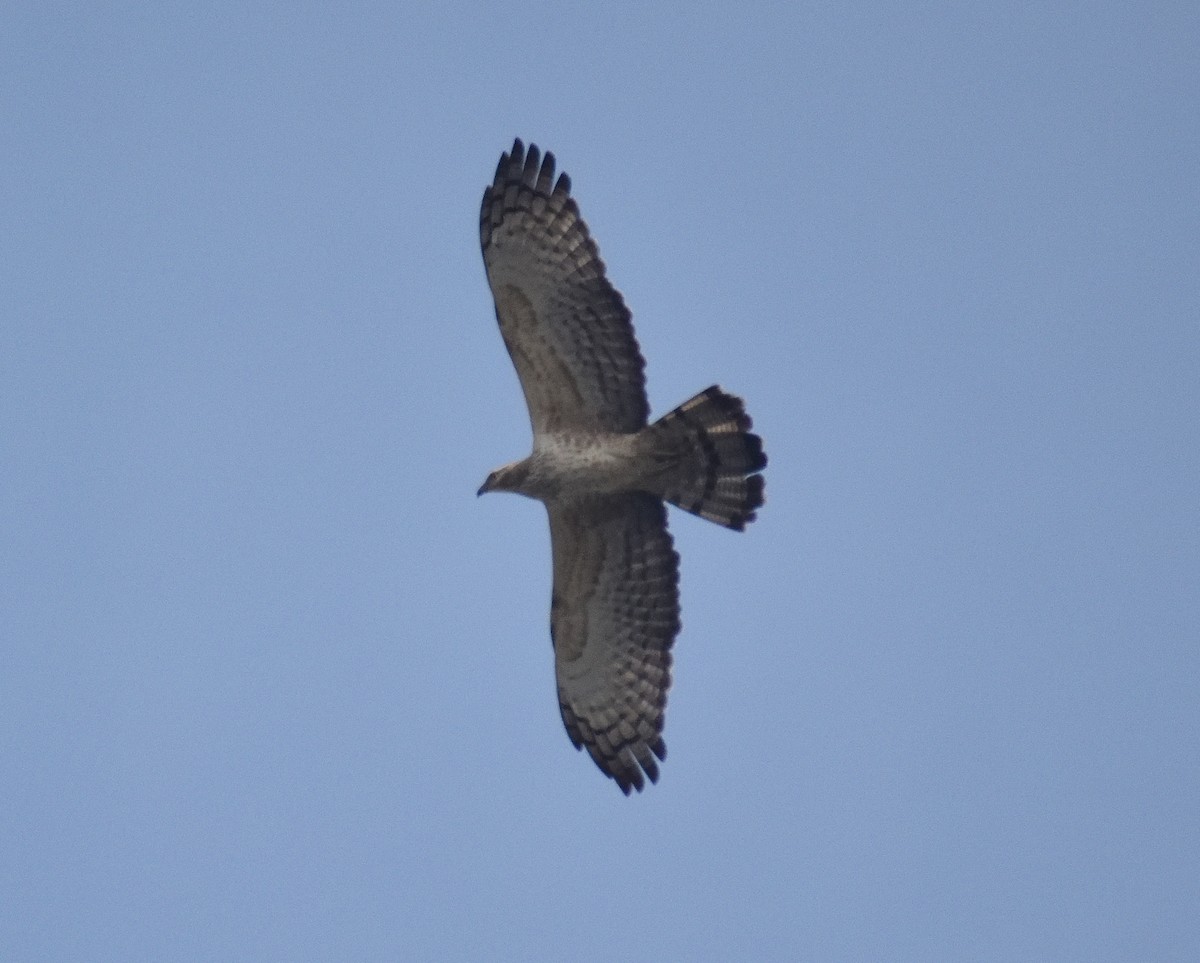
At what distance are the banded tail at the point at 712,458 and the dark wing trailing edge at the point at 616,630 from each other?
0.41 m

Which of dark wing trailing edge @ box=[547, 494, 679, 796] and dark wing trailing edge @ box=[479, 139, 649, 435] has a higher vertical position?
dark wing trailing edge @ box=[479, 139, 649, 435]

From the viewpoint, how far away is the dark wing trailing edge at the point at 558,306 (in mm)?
11953

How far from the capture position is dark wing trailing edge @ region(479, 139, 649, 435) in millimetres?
11953

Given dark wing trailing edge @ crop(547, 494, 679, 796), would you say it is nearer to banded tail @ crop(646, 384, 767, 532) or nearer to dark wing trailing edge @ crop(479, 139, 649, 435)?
banded tail @ crop(646, 384, 767, 532)

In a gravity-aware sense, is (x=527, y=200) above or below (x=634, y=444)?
above

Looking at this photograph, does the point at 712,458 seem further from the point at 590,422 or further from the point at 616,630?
the point at 616,630

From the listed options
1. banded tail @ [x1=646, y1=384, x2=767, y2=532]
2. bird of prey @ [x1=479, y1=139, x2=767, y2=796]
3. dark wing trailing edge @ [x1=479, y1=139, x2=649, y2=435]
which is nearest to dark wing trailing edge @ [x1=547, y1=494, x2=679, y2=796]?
bird of prey @ [x1=479, y1=139, x2=767, y2=796]

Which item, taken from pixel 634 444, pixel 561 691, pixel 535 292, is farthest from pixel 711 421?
pixel 561 691

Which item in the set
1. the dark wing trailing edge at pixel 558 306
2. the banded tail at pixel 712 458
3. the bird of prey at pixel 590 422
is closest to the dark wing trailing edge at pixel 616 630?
the bird of prey at pixel 590 422

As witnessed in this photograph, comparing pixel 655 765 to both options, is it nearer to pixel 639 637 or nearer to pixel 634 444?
pixel 639 637

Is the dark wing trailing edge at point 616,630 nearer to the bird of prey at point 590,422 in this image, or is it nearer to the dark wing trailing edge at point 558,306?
the bird of prey at point 590,422

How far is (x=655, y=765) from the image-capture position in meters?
12.6

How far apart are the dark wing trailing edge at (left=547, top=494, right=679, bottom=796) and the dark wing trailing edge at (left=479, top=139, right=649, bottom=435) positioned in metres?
0.73

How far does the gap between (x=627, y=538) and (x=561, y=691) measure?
108 centimetres
